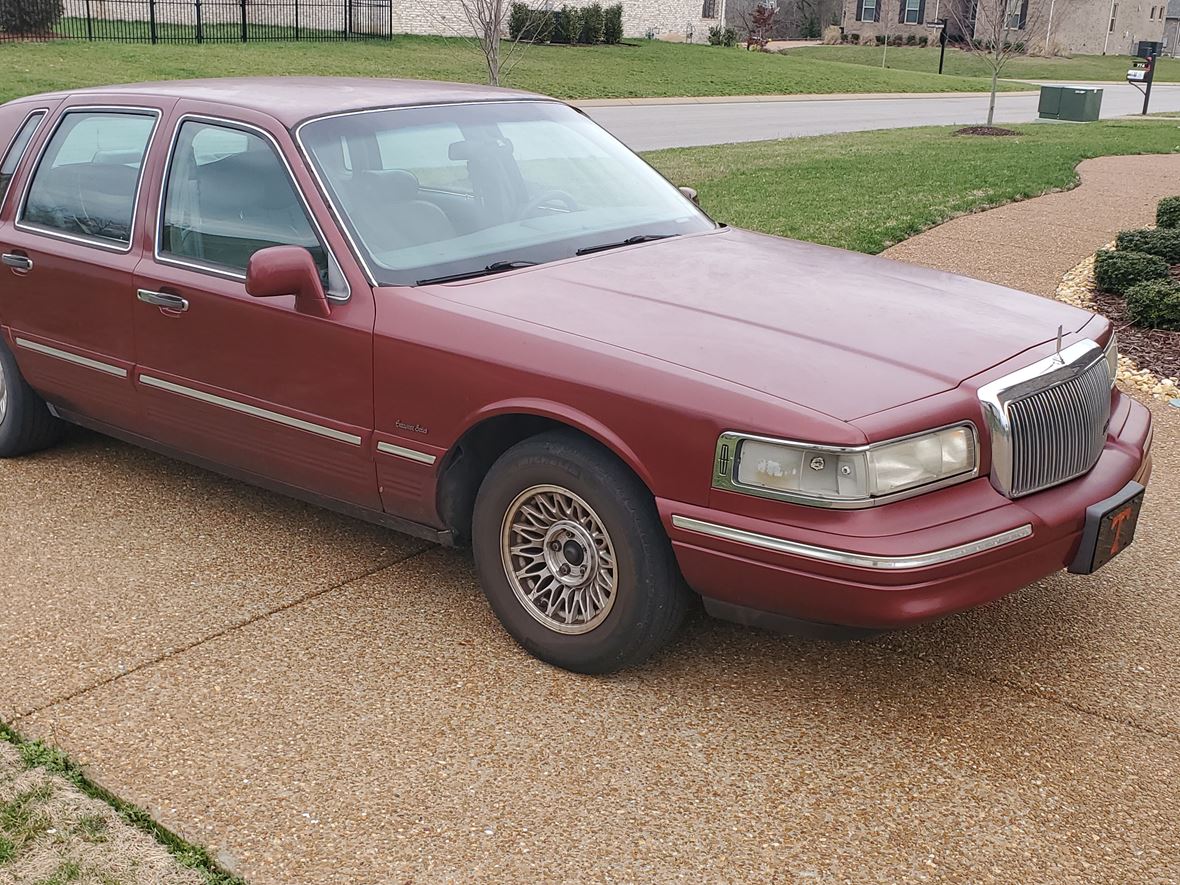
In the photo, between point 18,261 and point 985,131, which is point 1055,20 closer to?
point 985,131

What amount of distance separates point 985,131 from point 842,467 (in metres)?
20.3

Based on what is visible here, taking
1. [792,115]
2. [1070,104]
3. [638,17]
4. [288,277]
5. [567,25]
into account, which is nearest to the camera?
[288,277]

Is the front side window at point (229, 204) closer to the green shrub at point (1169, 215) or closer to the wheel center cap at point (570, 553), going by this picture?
the wheel center cap at point (570, 553)

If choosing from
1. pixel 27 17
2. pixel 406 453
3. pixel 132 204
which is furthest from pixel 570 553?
pixel 27 17

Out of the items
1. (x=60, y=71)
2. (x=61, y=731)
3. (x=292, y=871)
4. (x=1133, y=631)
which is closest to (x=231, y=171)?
(x=61, y=731)

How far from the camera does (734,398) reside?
11.2ft

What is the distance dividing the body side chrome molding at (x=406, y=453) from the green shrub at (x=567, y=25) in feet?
133

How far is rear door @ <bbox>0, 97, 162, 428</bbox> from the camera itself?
16.1 feet

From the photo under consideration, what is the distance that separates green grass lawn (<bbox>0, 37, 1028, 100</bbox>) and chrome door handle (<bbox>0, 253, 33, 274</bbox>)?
17176 mm

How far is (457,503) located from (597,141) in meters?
1.87

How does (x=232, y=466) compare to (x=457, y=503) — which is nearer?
(x=457, y=503)

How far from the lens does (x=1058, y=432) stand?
372cm

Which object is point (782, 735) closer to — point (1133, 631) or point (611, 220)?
point (1133, 631)

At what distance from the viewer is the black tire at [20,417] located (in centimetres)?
558
